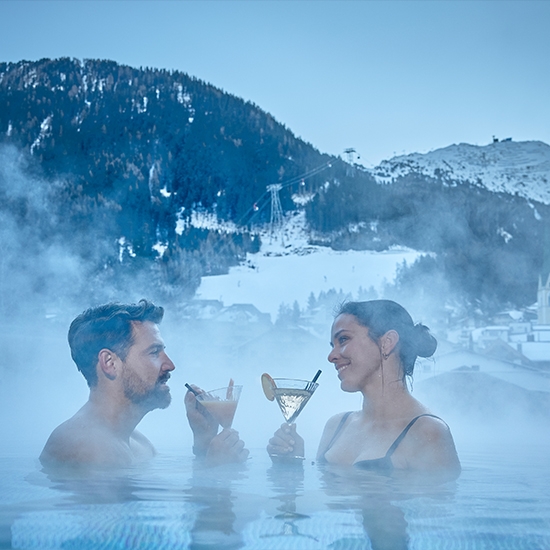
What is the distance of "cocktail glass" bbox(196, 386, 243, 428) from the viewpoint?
2.02 metres

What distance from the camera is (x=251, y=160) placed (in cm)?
1241

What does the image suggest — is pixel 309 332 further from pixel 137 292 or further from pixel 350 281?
pixel 137 292

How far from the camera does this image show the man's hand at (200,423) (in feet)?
6.86

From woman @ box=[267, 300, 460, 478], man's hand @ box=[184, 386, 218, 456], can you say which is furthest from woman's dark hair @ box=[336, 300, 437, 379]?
man's hand @ box=[184, 386, 218, 456]

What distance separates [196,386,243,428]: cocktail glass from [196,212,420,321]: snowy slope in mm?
8630

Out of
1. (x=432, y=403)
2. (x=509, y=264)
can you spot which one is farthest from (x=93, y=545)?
(x=509, y=264)

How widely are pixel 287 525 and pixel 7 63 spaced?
11005mm

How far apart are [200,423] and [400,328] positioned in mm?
698

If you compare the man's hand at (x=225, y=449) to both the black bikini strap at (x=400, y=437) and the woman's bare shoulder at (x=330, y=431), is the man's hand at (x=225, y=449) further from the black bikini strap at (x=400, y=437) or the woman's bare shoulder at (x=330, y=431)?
the black bikini strap at (x=400, y=437)

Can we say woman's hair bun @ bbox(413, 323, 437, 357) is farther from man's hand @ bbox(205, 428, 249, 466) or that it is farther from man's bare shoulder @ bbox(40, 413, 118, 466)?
man's bare shoulder @ bbox(40, 413, 118, 466)

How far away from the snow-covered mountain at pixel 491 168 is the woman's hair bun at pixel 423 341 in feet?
32.7

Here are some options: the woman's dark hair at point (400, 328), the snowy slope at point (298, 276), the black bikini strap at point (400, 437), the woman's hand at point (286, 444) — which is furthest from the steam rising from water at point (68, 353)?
the black bikini strap at point (400, 437)

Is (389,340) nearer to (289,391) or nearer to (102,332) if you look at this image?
(289,391)

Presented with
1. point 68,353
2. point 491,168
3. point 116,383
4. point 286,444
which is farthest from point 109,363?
point 491,168
